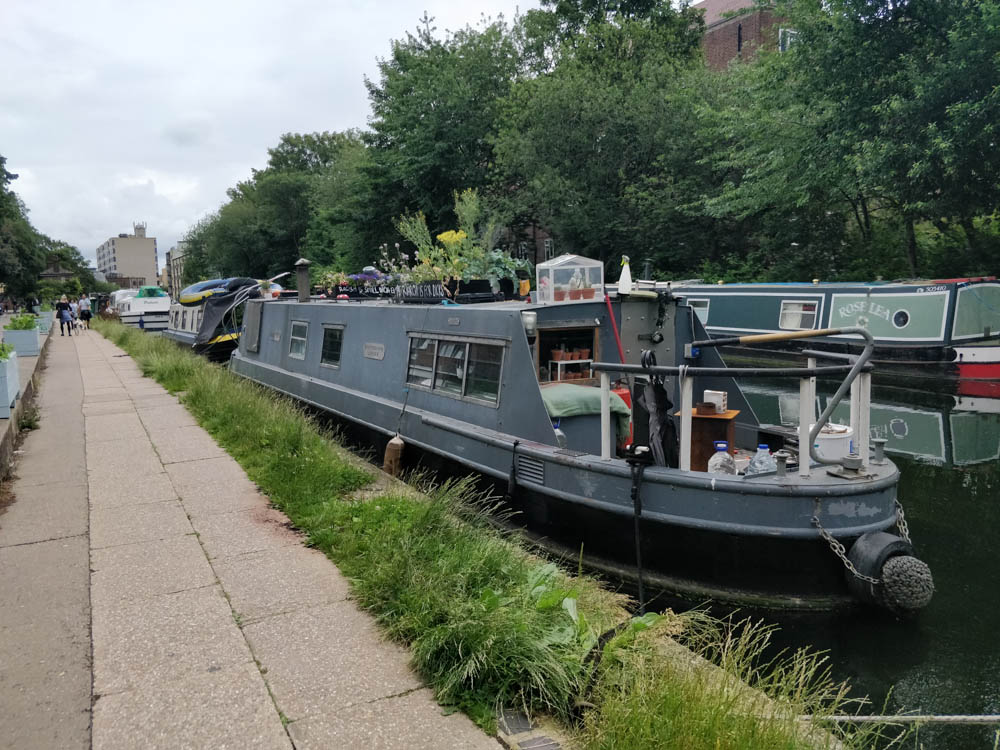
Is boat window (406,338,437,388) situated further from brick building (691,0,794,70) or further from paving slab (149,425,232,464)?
brick building (691,0,794,70)

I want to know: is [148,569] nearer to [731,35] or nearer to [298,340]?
[298,340]

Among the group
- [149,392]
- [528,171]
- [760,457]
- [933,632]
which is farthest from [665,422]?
[528,171]

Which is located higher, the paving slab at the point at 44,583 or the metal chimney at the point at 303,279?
the metal chimney at the point at 303,279

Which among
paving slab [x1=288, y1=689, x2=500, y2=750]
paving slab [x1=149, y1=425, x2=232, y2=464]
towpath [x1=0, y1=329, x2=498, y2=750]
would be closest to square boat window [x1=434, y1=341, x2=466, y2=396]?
towpath [x1=0, y1=329, x2=498, y2=750]

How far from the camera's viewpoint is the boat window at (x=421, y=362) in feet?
26.3

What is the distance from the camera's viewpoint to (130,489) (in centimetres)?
676

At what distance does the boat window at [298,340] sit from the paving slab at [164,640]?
24.3 feet

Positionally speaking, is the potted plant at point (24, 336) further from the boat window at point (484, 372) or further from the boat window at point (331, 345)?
the boat window at point (484, 372)

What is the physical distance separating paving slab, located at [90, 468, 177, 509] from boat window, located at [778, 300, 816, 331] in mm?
16061

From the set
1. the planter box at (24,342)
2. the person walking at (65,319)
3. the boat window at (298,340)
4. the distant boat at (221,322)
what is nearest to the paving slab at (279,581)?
the boat window at (298,340)

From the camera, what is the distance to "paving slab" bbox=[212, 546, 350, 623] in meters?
4.26

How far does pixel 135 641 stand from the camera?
3820mm

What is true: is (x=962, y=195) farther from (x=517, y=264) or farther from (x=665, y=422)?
(x=665, y=422)

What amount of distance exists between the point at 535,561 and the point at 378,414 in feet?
13.9
